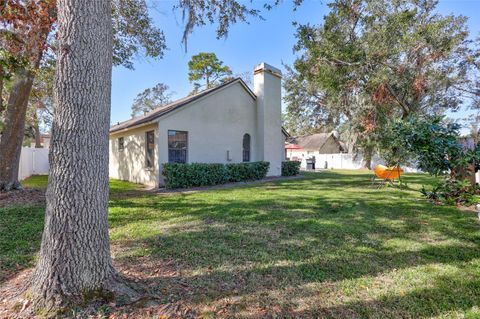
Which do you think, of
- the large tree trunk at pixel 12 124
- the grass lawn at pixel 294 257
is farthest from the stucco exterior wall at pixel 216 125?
the grass lawn at pixel 294 257

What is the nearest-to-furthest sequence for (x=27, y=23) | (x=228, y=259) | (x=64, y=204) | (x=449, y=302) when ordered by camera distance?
(x=64, y=204)
(x=449, y=302)
(x=228, y=259)
(x=27, y=23)

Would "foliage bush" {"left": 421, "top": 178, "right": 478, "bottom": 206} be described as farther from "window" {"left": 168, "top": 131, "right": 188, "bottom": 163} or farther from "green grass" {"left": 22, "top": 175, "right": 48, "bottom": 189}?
"green grass" {"left": 22, "top": 175, "right": 48, "bottom": 189}

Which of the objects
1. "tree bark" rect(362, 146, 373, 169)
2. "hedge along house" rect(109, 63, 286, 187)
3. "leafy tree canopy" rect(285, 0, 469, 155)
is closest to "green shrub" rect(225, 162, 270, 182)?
"hedge along house" rect(109, 63, 286, 187)

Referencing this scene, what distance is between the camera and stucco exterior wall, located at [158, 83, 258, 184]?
11732 mm

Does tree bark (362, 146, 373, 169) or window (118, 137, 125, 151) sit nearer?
window (118, 137, 125, 151)

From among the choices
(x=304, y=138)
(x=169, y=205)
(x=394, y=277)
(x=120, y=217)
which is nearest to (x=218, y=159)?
(x=169, y=205)

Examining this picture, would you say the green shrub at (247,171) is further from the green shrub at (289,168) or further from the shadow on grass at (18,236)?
the shadow on grass at (18,236)

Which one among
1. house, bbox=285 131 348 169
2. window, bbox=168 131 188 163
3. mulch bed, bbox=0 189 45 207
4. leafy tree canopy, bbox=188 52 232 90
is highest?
leafy tree canopy, bbox=188 52 232 90

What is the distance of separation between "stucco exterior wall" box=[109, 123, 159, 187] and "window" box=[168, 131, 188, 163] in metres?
0.62

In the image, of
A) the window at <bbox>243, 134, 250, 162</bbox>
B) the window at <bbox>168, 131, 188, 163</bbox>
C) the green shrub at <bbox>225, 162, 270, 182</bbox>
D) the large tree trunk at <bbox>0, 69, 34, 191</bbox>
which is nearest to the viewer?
the large tree trunk at <bbox>0, 69, 34, 191</bbox>

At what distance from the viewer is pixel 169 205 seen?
23.9 feet

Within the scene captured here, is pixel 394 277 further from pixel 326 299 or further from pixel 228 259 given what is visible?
pixel 228 259

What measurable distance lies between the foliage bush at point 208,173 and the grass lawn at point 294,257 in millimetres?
3694

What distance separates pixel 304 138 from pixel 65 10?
41715 mm
